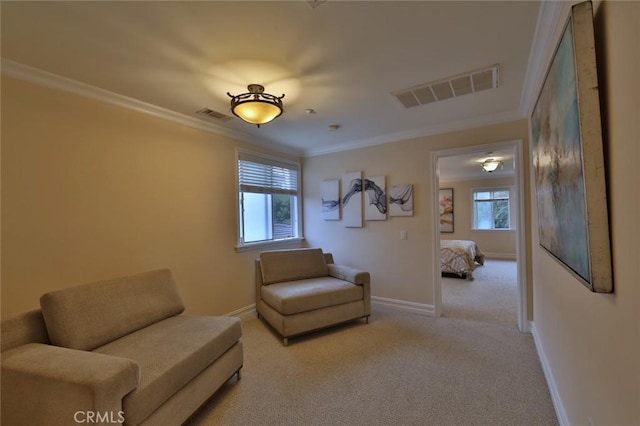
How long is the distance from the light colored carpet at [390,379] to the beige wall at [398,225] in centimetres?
70

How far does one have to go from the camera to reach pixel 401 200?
396 centimetres

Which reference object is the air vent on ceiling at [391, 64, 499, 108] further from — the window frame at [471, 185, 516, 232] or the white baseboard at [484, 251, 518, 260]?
the white baseboard at [484, 251, 518, 260]

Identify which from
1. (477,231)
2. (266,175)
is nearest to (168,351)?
(266,175)

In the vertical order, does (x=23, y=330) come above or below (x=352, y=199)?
below

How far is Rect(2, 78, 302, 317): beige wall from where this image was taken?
6.83 feet

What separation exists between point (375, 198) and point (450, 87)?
1887 mm

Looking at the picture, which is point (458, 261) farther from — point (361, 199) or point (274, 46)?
point (274, 46)

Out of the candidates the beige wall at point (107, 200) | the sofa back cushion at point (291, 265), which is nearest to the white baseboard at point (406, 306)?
the sofa back cushion at point (291, 265)

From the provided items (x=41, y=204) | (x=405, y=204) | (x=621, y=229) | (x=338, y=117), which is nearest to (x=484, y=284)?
(x=405, y=204)

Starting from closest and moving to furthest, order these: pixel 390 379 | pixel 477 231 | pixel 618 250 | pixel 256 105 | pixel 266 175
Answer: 1. pixel 618 250
2. pixel 256 105
3. pixel 390 379
4. pixel 266 175
5. pixel 477 231

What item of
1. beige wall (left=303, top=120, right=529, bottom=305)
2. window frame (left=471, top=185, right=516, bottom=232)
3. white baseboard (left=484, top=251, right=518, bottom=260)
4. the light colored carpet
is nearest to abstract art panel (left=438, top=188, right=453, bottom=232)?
window frame (left=471, top=185, right=516, bottom=232)

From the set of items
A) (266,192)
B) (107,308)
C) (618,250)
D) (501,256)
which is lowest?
(501,256)

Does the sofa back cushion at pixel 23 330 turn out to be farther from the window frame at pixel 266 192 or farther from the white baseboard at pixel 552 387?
the white baseboard at pixel 552 387

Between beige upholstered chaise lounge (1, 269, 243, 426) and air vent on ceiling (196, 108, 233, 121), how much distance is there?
1696mm
